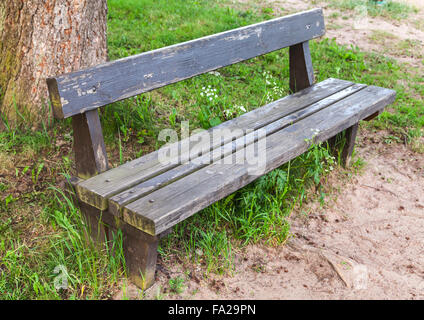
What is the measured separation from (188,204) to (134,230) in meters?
0.31

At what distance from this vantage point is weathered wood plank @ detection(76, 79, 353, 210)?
84.7 inches

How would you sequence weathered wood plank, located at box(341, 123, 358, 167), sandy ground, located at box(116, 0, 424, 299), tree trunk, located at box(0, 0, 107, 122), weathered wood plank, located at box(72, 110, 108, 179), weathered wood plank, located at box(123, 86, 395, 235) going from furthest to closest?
weathered wood plank, located at box(341, 123, 358, 167), tree trunk, located at box(0, 0, 107, 122), sandy ground, located at box(116, 0, 424, 299), weathered wood plank, located at box(72, 110, 108, 179), weathered wood plank, located at box(123, 86, 395, 235)

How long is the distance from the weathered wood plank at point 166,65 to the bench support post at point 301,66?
0.34 ft

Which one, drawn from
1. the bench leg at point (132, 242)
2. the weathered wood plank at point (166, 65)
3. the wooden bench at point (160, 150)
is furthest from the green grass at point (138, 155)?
the weathered wood plank at point (166, 65)

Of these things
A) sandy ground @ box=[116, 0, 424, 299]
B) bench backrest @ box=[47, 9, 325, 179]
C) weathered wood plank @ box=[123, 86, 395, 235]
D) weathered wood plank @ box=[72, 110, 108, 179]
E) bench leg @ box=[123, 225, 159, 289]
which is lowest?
sandy ground @ box=[116, 0, 424, 299]

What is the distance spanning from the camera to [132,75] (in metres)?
2.37

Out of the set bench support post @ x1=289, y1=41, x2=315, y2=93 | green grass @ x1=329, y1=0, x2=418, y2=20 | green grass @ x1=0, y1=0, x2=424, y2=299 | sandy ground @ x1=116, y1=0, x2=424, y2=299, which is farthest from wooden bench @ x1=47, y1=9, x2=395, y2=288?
green grass @ x1=329, y1=0, x2=418, y2=20

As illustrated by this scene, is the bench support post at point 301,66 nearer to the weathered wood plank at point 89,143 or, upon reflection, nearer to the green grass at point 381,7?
the weathered wood plank at point 89,143

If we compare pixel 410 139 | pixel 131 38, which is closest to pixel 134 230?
pixel 410 139

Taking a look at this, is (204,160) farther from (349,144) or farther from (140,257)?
(349,144)

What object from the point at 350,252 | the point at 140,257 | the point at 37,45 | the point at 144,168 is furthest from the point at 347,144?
the point at 37,45

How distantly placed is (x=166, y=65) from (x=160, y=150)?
0.48 meters

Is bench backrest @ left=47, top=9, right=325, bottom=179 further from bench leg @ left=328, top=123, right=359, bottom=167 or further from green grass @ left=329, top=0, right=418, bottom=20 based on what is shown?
green grass @ left=329, top=0, right=418, bottom=20

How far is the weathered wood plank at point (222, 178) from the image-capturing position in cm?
198
